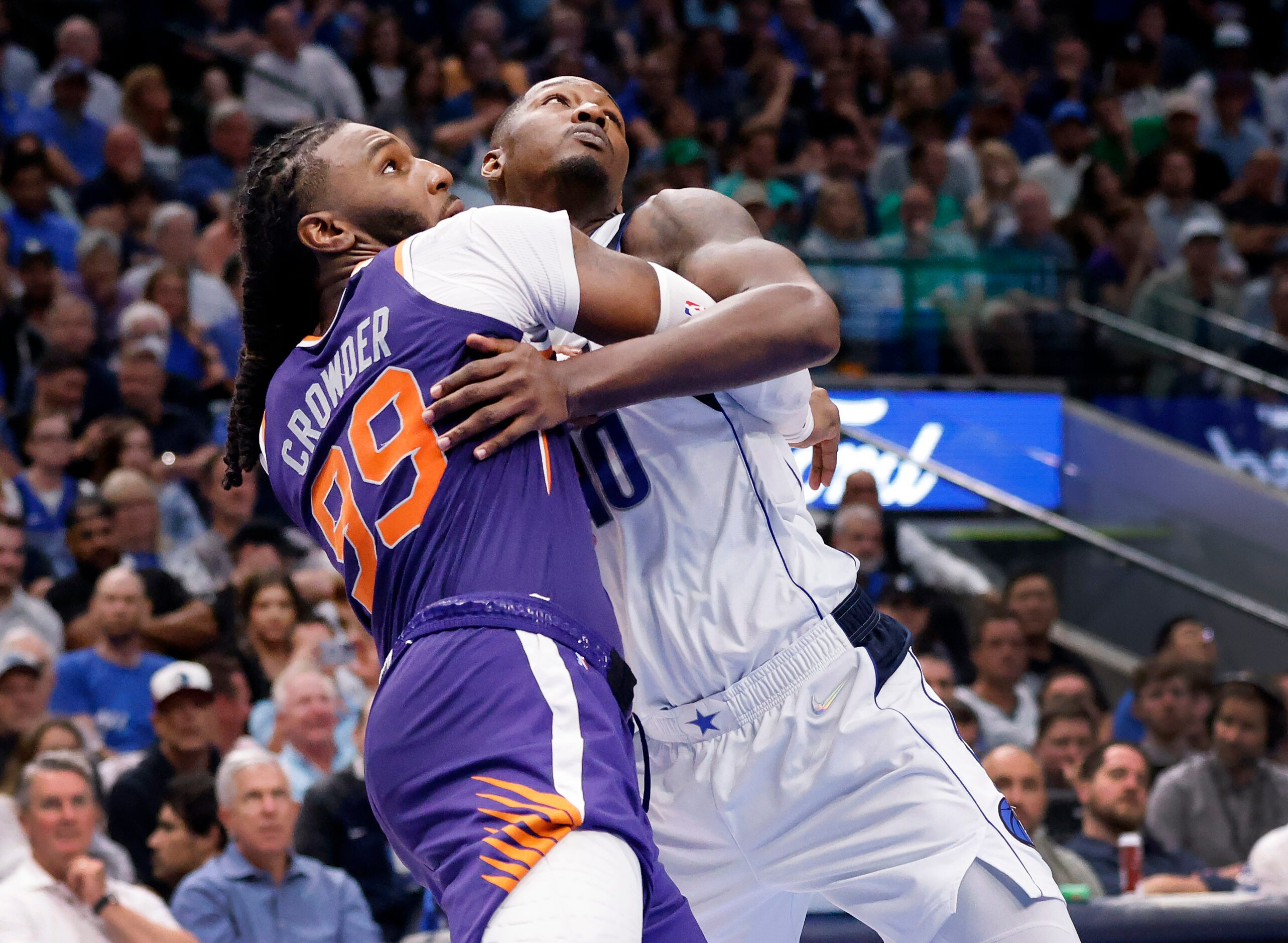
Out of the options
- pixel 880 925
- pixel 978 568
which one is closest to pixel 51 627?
pixel 978 568

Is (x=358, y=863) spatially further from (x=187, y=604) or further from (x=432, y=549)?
(x=432, y=549)

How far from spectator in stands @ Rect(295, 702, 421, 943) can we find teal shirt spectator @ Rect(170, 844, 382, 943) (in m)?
0.19

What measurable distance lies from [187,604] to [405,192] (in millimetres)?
4569

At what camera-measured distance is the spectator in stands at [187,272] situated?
8.95 metres

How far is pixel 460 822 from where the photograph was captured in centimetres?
224

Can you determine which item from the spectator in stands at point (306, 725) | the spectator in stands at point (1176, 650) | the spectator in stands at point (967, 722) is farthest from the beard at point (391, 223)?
the spectator in stands at point (1176, 650)

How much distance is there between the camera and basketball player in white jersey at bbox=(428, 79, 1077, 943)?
9.41ft

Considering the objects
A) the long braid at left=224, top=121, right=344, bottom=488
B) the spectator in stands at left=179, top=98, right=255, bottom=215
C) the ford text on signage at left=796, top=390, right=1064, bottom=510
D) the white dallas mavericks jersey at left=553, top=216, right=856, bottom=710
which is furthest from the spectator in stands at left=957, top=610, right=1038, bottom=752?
the spectator in stands at left=179, top=98, right=255, bottom=215

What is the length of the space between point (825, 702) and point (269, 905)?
9.88ft

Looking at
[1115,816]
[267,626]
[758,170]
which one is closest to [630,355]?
[1115,816]

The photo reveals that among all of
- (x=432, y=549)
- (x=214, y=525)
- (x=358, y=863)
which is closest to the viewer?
(x=432, y=549)

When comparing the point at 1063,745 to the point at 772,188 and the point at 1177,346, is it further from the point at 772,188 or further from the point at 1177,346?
the point at 772,188

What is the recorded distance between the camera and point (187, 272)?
29.3 feet

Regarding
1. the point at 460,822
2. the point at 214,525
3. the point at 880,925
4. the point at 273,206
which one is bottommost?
the point at 214,525
